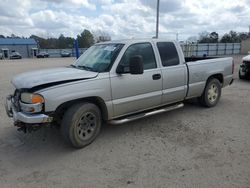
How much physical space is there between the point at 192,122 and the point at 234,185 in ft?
8.06

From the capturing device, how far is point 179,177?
3340 millimetres

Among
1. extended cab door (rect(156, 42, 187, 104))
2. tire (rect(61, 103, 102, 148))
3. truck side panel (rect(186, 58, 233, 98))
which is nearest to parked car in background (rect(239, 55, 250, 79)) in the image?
truck side panel (rect(186, 58, 233, 98))

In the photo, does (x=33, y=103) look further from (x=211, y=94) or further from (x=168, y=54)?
(x=211, y=94)

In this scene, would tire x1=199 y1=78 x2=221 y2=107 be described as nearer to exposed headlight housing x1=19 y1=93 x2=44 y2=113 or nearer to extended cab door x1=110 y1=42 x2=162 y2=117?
extended cab door x1=110 y1=42 x2=162 y2=117

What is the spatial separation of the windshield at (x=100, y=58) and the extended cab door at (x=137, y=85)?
20 cm

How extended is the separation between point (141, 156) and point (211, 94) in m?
3.51

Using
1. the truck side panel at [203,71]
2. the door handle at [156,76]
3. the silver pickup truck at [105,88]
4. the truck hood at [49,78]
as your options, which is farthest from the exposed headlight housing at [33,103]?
the truck side panel at [203,71]

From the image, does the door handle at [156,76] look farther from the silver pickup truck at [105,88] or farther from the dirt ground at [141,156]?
the dirt ground at [141,156]

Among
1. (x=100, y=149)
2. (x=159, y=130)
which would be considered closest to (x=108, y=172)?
(x=100, y=149)

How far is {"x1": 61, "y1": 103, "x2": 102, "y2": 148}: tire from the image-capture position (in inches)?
159

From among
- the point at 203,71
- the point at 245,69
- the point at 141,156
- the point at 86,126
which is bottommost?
the point at 141,156

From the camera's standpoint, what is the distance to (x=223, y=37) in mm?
69062

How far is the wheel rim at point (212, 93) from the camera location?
6.55 m

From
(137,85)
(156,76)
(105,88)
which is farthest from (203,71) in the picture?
(105,88)
